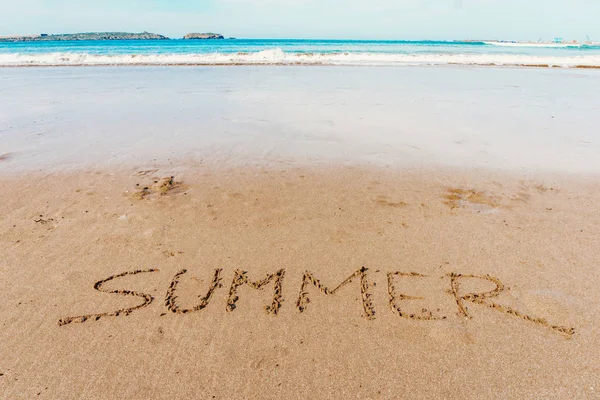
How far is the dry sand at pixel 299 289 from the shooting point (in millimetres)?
2166

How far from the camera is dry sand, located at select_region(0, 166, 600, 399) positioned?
2166 millimetres

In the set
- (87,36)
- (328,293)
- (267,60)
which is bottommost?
(328,293)

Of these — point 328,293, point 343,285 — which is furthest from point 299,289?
point 343,285

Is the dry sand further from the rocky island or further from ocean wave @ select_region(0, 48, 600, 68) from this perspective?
the rocky island

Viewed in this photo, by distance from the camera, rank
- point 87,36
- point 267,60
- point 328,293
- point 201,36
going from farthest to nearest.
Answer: point 201,36
point 87,36
point 267,60
point 328,293

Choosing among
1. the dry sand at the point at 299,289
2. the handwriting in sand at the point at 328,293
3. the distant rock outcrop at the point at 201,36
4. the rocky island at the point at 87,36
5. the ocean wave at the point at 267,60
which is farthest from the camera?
the distant rock outcrop at the point at 201,36

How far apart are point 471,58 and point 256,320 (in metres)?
27.9

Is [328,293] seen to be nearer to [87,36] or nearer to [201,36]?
[87,36]

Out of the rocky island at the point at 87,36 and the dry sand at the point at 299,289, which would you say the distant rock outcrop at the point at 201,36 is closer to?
the rocky island at the point at 87,36

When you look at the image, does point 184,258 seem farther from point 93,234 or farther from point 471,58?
point 471,58

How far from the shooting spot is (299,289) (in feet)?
9.44

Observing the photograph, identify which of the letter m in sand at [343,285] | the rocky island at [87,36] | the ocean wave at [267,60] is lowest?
the letter m in sand at [343,285]

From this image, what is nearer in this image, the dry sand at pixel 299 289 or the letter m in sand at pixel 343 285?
the dry sand at pixel 299 289

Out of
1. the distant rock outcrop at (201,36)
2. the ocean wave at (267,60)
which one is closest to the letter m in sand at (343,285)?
the ocean wave at (267,60)
